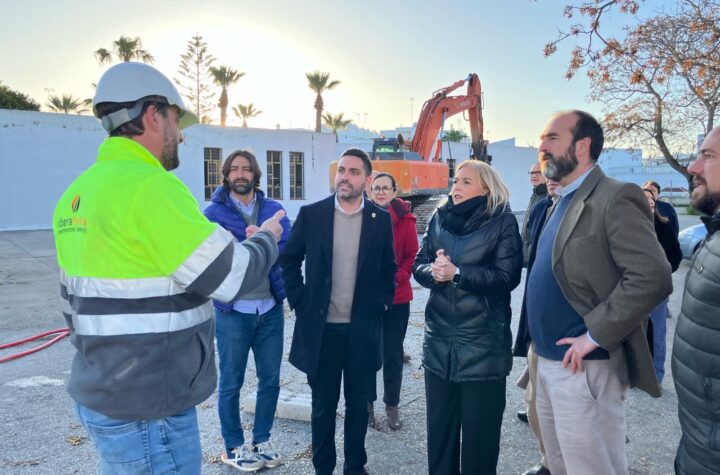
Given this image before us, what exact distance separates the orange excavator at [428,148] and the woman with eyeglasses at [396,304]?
11.0m

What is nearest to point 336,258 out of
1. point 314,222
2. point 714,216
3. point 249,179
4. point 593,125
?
point 314,222

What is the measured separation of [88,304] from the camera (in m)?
1.80

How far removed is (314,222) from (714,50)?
4208 millimetres

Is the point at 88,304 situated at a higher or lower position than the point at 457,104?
lower

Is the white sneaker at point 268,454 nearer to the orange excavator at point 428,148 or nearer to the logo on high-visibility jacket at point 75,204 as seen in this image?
the logo on high-visibility jacket at point 75,204

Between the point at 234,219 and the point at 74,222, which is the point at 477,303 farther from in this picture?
the point at 74,222

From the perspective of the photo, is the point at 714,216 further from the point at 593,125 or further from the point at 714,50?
the point at 714,50

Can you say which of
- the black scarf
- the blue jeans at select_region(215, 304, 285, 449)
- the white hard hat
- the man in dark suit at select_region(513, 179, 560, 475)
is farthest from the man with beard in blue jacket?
the man in dark suit at select_region(513, 179, 560, 475)

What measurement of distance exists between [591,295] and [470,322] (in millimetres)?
751

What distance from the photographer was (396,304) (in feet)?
14.7

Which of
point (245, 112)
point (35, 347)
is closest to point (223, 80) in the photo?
point (245, 112)

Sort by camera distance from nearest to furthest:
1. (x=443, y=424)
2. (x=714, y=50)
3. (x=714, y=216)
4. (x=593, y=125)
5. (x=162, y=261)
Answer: (x=162, y=261), (x=714, y=216), (x=593, y=125), (x=443, y=424), (x=714, y=50)

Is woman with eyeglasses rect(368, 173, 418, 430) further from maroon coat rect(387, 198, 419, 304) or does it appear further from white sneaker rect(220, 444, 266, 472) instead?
white sneaker rect(220, 444, 266, 472)

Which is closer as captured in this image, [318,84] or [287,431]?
[287,431]
